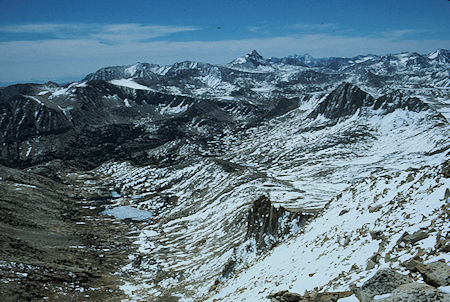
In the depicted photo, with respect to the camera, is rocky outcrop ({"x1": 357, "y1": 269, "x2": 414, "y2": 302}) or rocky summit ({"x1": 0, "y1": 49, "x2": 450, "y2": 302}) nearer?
rocky outcrop ({"x1": 357, "y1": 269, "x2": 414, "y2": 302})

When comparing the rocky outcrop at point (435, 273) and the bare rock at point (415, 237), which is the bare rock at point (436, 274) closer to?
the rocky outcrop at point (435, 273)

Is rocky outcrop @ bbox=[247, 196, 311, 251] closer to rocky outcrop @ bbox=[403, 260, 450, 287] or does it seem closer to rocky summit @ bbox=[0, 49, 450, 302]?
rocky summit @ bbox=[0, 49, 450, 302]

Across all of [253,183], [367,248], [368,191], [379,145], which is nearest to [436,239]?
[367,248]

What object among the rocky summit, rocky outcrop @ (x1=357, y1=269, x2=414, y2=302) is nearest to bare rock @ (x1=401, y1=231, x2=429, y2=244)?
the rocky summit

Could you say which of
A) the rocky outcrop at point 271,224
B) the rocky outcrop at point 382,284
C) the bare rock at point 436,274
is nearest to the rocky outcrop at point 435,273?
the bare rock at point 436,274

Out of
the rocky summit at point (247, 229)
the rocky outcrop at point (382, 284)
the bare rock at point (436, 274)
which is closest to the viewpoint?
the bare rock at point (436, 274)

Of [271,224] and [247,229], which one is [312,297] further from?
[247,229]
